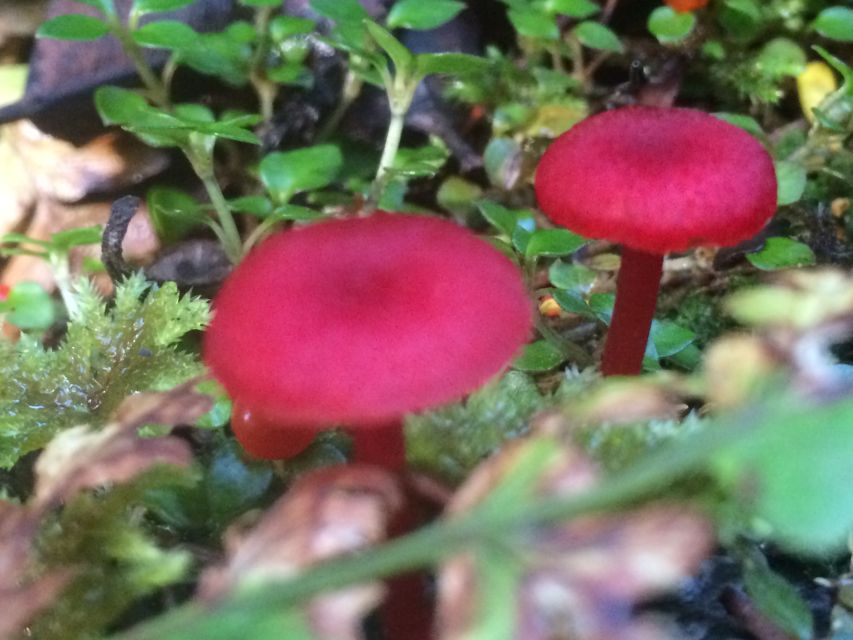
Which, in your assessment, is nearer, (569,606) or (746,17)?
(569,606)

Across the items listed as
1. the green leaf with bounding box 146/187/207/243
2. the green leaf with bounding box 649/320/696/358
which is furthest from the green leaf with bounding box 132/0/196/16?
the green leaf with bounding box 649/320/696/358

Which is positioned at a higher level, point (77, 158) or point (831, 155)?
point (831, 155)

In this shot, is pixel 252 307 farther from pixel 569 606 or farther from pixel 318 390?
pixel 569 606

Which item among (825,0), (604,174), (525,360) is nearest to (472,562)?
(604,174)

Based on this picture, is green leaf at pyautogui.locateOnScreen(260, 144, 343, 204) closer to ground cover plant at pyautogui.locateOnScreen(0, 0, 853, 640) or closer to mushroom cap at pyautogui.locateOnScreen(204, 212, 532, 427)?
A: ground cover plant at pyautogui.locateOnScreen(0, 0, 853, 640)

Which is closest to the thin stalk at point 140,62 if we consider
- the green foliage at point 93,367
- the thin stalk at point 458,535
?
the green foliage at point 93,367

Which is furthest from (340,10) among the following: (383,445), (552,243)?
(383,445)

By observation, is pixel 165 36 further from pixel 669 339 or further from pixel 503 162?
pixel 669 339

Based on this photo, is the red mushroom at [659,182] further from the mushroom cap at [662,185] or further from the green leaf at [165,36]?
the green leaf at [165,36]
